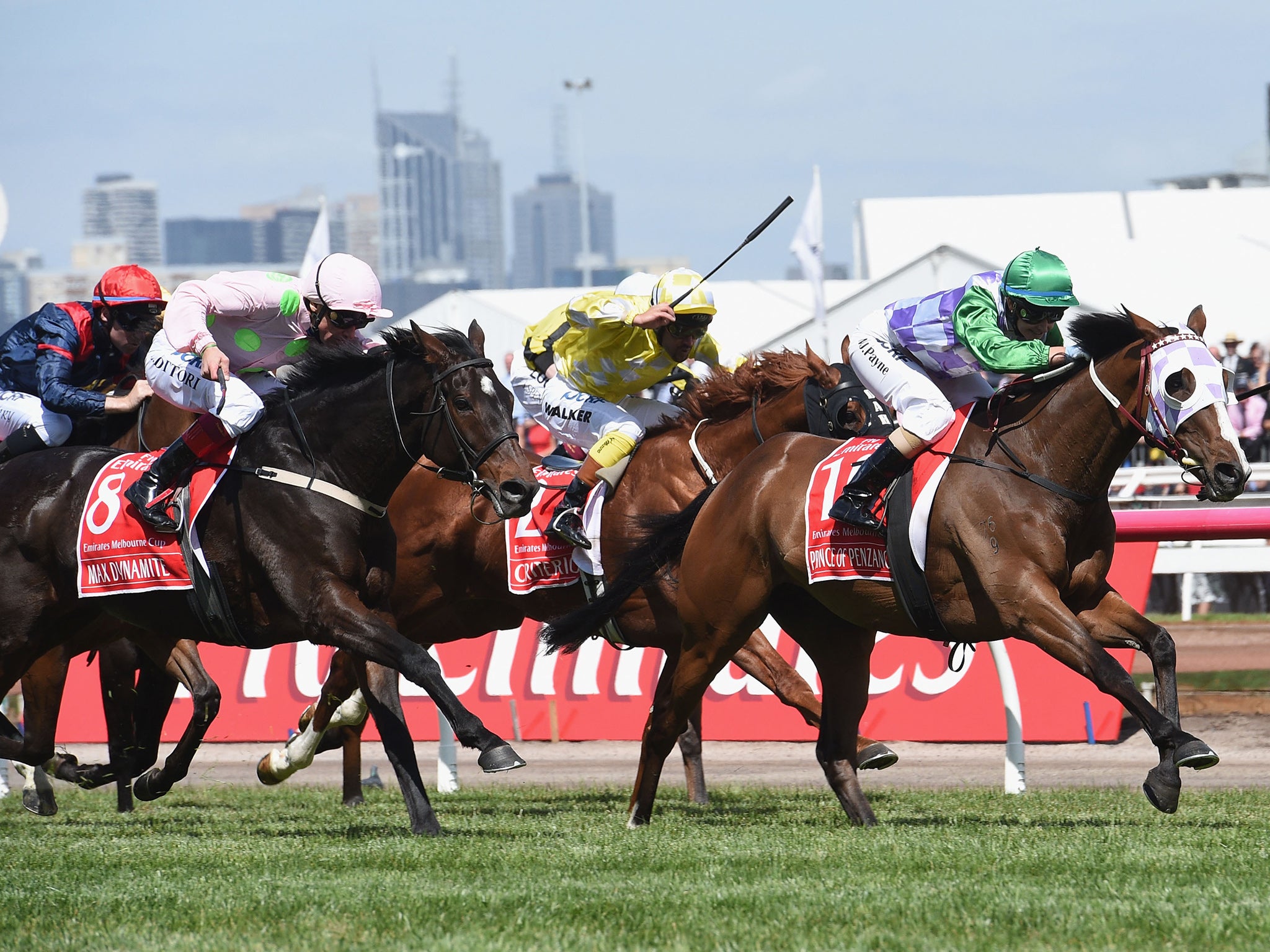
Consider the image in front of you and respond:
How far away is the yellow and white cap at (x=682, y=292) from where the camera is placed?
730 centimetres

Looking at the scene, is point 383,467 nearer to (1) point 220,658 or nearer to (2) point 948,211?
(1) point 220,658

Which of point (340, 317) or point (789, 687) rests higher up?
point (340, 317)

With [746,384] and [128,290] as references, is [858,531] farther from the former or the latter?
[128,290]

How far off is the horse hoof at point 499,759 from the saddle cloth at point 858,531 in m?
1.33

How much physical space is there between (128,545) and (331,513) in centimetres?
86

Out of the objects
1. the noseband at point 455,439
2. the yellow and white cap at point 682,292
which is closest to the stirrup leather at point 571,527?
the yellow and white cap at point 682,292

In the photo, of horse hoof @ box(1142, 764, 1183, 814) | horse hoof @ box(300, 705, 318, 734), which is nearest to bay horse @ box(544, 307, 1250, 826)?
horse hoof @ box(1142, 764, 1183, 814)

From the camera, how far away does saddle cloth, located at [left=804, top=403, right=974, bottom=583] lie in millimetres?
6000

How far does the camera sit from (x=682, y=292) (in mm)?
7359

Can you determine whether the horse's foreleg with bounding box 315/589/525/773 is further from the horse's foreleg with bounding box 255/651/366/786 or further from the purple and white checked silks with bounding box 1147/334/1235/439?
the purple and white checked silks with bounding box 1147/334/1235/439

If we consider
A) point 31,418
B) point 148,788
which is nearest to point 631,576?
point 148,788

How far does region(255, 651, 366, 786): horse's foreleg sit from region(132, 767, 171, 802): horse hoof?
1.38ft

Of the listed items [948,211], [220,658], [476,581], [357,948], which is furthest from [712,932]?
[948,211]

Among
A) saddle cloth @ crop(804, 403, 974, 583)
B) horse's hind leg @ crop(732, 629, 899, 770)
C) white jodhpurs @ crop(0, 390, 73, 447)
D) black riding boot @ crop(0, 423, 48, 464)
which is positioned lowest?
horse's hind leg @ crop(732, 629, 899, 770)
